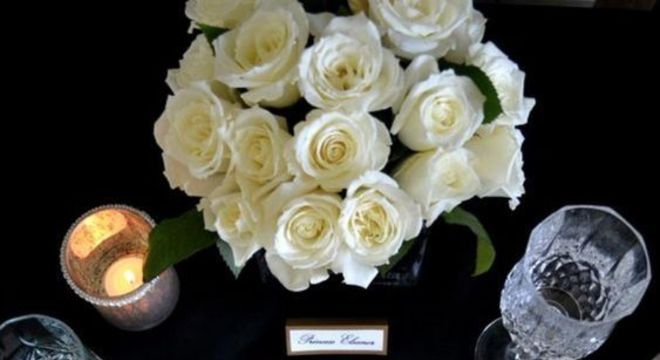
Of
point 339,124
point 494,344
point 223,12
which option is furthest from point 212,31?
point 494,344

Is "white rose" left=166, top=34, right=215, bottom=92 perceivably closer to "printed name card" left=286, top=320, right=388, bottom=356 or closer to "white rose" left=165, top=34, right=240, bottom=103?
"white rose" left=165, top=34, right=240, bottom=103

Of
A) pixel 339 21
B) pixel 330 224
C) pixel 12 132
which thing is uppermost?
pixel 339 21

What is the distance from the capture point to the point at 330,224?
1.74ft

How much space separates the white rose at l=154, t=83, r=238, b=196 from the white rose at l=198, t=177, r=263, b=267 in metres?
0.02

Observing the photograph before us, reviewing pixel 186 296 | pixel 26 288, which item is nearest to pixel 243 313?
pixel 186 296

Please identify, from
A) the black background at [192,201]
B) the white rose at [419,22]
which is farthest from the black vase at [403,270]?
the white rose at [419,22]

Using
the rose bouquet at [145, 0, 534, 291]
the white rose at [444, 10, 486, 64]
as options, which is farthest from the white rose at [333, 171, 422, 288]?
the white rose at [444, 10, 486, 64]

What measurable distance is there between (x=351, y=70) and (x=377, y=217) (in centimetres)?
11

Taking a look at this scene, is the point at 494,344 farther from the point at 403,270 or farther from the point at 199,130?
the point at 199,130

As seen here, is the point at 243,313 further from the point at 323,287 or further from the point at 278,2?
the point at 278,2

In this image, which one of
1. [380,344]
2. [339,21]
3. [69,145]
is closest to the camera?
[339,21]

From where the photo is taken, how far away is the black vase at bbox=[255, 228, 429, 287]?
0.72 meters

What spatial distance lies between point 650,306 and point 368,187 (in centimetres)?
40

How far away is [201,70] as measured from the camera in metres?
0.57
